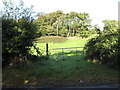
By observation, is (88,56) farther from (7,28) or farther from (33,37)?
(7,28)

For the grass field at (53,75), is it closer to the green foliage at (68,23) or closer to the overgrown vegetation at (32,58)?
the overgrown vegetation at (32,58)

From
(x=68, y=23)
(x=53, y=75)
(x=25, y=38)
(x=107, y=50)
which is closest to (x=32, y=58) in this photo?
(x=25, y=38)

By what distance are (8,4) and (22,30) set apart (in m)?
1.32

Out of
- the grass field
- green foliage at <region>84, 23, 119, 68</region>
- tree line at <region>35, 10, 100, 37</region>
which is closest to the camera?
the grass field

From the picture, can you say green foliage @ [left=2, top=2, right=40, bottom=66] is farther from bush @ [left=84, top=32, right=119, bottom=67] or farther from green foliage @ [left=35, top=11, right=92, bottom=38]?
green foliage @ [left=35, top=11, right=92, bottom=38]

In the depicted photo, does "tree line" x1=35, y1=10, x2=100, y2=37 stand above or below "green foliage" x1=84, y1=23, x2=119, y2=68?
above

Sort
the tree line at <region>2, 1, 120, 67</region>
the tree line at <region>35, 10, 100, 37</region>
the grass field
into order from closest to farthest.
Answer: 1. the grass field
2. the tree line at <region>2, 1, 120, 67</region>
3. the tree line at <region>35, 10, 100, 37</region>

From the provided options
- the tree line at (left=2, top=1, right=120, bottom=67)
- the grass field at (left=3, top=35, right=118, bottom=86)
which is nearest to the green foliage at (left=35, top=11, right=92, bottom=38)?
the tree line at (left=2, top=1, right=120, bottom=67)

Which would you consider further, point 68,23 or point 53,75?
point 68,23

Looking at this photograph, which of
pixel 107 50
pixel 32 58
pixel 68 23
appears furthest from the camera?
pixel 68 23

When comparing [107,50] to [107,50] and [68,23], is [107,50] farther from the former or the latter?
[68,23]

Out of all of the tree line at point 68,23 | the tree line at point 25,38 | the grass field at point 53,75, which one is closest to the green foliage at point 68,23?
the tree line at point 68,23

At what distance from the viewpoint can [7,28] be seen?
382 centimetres

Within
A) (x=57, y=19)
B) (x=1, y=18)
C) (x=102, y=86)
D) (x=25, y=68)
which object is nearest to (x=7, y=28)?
(x=1, y=18)
